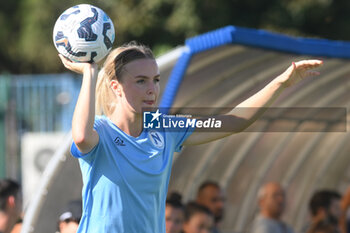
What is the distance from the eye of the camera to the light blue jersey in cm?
462

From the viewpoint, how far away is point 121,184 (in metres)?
4.65

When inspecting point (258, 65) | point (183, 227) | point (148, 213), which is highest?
point (258, 65)

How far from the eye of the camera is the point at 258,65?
9.73 m

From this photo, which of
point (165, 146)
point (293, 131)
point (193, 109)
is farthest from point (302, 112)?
point (165, 146)

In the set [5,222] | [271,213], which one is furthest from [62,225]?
[271,213]

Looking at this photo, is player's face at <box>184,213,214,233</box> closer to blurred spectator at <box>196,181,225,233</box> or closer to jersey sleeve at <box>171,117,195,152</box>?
blurred spectator at <box>196,181,225,233</box>

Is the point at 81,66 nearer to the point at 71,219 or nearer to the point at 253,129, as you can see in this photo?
the point at 71,219

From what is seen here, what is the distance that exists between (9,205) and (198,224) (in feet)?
7.16

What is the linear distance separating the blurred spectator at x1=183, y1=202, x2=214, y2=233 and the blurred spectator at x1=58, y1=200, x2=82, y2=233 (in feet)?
6.29

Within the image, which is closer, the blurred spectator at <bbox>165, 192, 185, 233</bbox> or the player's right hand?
the player's right hand

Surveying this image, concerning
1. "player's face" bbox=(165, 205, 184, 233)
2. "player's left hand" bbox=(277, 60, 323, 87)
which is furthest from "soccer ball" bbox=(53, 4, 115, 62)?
"player's face" bbox=(165, 205, 184, 233)

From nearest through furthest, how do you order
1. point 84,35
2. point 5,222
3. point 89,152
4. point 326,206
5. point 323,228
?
point 89,152, point 84,35, point 5,222, point 323,228, point 326,206

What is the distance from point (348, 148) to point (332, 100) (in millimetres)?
2348

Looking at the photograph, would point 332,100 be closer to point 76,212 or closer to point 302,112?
point 302,112
